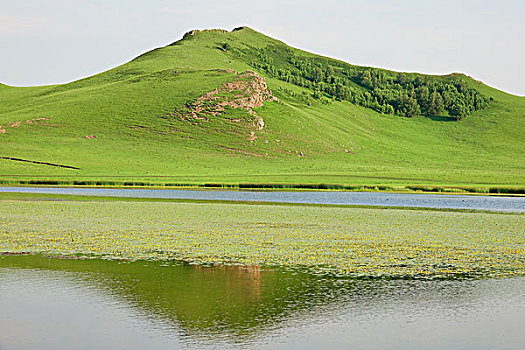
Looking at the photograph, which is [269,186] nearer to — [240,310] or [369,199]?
[369,199]

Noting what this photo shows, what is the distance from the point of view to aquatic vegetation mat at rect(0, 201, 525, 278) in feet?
106

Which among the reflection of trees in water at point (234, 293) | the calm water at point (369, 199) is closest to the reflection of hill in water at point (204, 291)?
the reflection of trees in water at point (234, 293)

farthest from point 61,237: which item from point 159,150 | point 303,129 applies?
point 303,129

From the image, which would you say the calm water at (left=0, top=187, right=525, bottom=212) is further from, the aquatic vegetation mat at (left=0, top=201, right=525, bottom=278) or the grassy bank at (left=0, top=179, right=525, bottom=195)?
the aquatic vegetation mat at (left=0, top=201, right=525, bottom=278)

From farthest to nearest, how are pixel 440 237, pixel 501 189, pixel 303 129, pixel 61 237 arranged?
pixel 303 129, pixel 501 189, pixel 440 237, pixel 61 237

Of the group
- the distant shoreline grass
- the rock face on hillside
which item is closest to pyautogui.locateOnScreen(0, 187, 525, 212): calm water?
the distant shoreline grass

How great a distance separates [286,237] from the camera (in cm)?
4119

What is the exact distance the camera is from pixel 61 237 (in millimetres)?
39312

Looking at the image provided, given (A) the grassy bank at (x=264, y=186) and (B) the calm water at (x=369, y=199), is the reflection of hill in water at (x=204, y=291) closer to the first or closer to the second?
(B) the calm water at (x=369, y=199)

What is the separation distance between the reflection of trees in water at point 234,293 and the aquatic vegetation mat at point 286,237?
2.09 m

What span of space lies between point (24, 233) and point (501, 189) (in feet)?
258

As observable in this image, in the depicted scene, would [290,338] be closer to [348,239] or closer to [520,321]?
[520,321]

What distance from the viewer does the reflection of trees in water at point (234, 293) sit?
2156 cm

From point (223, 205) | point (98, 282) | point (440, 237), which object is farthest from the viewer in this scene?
point (223, 205)
